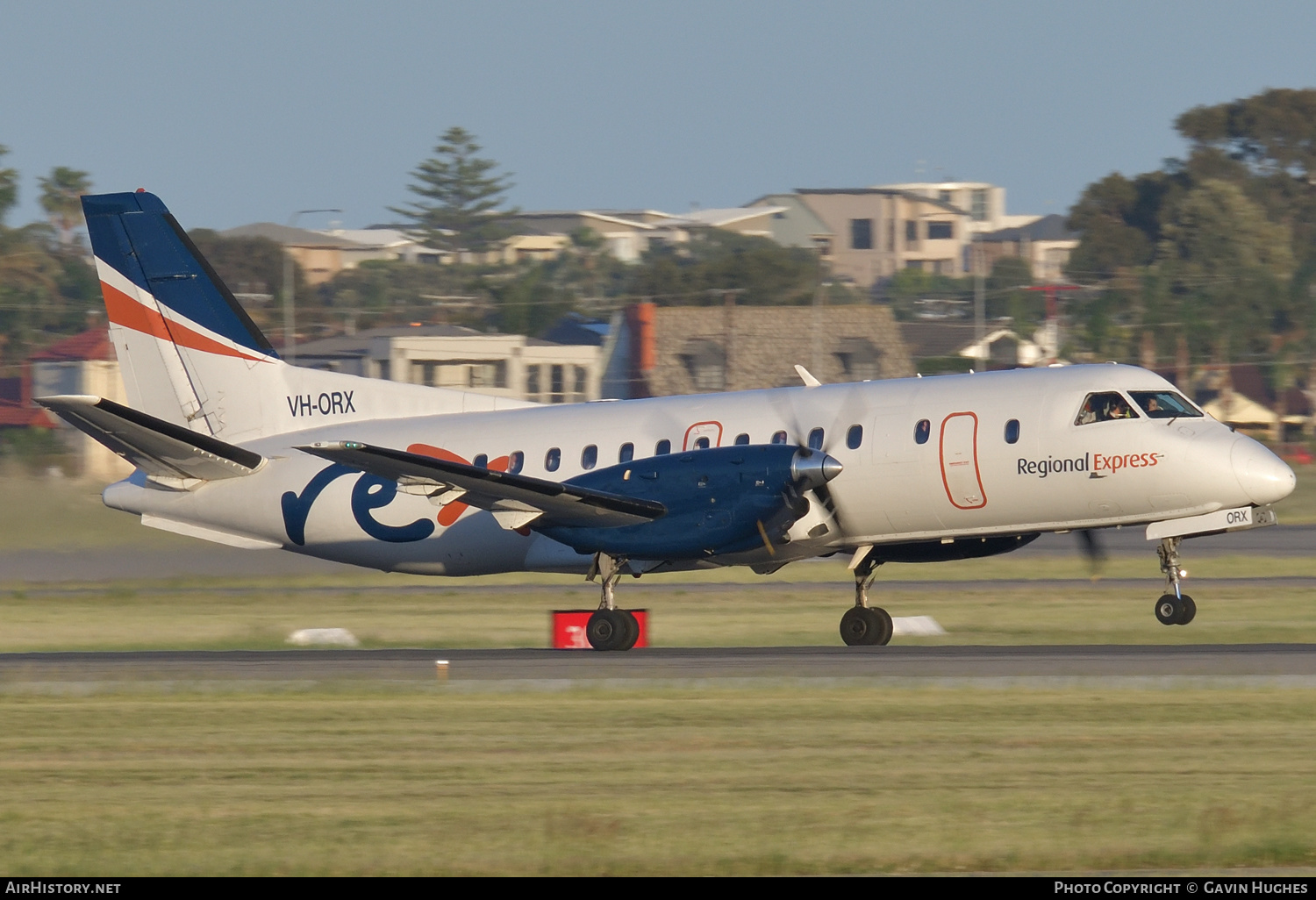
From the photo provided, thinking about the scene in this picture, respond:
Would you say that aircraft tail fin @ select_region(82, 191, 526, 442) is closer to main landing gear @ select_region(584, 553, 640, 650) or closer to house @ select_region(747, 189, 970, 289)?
main landing gear @ select_region(584, 553, 640, 650)

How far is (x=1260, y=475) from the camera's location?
20.4 meters

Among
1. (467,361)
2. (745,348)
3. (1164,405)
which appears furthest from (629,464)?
Result: (745,348)

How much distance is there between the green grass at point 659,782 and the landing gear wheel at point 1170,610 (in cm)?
420

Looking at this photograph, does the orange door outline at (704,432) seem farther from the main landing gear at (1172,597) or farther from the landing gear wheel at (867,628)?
the main landing gear at (1172,597)

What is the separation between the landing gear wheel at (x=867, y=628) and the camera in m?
22.8

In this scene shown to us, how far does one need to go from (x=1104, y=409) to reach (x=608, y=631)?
6.68m

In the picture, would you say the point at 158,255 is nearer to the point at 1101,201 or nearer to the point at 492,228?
the point at 1101,201

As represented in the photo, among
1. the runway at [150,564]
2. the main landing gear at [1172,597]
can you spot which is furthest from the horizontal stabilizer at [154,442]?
the main landing gear at [1172,597]

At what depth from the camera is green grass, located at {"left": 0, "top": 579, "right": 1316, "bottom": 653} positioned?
982 inches

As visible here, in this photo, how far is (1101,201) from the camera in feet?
417

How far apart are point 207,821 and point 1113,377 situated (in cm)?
1337

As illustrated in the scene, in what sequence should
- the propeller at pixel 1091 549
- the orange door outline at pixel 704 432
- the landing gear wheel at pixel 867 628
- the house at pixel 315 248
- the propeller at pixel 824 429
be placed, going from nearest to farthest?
1. the propeller at pixel 824 429
2. the propeller at pixel 1091 549
3. the orange door outline at pixel 704 432
4. the landing gear wheel at pixel 867 628
5. the house at pixel 315 248

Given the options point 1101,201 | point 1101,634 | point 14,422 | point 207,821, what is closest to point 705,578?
point 1101,634

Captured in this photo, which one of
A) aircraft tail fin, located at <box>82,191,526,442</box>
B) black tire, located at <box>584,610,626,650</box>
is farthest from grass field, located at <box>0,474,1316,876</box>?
aircraft tail fin, located at <box>82,191,526,442</box>
